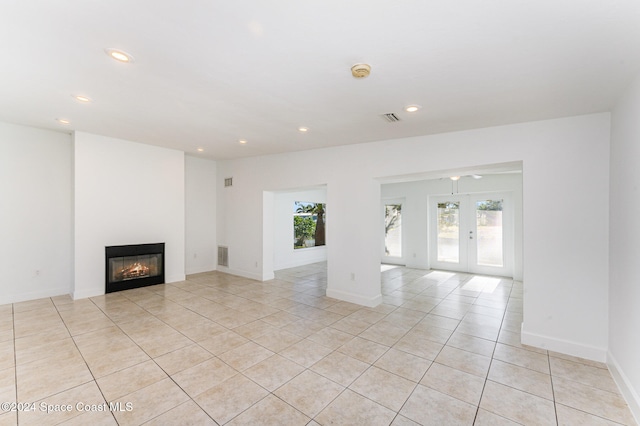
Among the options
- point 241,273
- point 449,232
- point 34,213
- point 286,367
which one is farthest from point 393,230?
point 34,213

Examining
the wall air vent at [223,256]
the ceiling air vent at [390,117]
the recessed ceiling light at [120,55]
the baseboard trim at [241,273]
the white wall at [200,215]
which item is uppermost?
the recessed ceiling light at [120,55]

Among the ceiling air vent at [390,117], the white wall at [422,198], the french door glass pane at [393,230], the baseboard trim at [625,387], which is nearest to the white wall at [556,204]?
the baseboard trim at [625,387]

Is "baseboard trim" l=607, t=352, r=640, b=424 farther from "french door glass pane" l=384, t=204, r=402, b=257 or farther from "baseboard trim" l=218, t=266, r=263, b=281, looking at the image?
"french door glass pane" l=384, t=204, r=402, b=257

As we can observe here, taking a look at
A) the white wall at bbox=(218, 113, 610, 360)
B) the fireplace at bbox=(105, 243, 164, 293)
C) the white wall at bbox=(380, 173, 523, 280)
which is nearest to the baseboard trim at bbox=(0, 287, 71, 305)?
the fireplace at bbox=(105, 243, 164, 293)

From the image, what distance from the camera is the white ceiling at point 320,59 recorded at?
66.7 inches

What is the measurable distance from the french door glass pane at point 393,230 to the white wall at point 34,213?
25.2 feet

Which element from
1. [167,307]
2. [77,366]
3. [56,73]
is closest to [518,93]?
[56,73]

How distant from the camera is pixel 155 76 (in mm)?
2555

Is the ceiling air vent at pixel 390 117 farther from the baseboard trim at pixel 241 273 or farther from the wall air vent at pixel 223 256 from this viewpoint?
the wall air vent at pixel 223 256

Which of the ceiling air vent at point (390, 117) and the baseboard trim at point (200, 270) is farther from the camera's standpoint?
the baseboard trim at point (200, 270)

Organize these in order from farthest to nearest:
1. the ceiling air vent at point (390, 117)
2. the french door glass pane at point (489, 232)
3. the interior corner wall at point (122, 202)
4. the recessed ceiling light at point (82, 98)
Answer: the french door glass pane at point (489, 232)
the interior corner wall at point (122, 202)
the ceiling air vent at point (390, 117)
the recessed ceiling light at point (82, 98)

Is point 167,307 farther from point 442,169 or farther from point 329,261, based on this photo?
point 442,169

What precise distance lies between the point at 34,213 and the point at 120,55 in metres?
4.39

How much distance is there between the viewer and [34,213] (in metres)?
4.76
